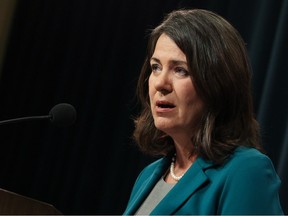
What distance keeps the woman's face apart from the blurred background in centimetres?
136

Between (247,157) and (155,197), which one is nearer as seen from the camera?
(247,157)

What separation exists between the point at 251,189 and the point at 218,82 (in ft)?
1.09

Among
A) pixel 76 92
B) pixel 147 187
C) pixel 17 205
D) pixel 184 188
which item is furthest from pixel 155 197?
pixel 76 92

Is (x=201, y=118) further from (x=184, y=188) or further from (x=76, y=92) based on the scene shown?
(x=76, y=92)

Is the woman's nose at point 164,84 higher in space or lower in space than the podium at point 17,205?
higher

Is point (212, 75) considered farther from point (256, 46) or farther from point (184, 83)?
point (256, 46)

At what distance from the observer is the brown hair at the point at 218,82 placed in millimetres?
1516

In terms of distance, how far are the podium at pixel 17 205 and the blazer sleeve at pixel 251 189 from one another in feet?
2.03

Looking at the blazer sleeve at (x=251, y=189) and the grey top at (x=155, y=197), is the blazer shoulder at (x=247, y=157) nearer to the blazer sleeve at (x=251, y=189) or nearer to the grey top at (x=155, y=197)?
the blazer sleeve at (x=251, y=189)

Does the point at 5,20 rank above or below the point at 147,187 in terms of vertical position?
above

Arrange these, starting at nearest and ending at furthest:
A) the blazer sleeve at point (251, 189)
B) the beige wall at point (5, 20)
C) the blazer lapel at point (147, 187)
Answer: the blazer sleeve at point (251, 189)
the blazer lapel at point (147, 187)
the beige wall at point (5, 20)

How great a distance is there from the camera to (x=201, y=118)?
1.56 metres

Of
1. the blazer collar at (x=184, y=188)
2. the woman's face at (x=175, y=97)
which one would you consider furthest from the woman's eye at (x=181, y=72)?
the blazer collar at (x=184, y=188)

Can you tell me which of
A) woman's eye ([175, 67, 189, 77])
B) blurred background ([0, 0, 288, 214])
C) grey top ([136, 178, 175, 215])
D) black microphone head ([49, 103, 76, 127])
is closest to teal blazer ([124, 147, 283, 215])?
grey top ([136, 178, 175, 215])
